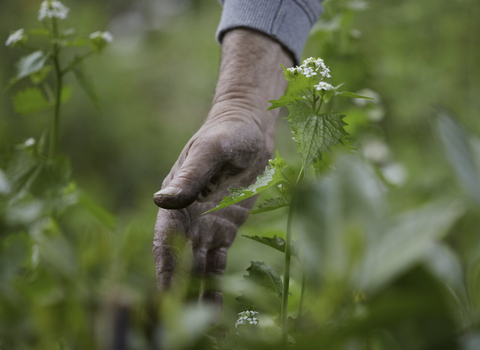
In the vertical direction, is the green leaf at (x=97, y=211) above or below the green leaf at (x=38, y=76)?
below

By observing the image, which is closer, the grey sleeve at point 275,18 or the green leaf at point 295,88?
the green leaf at point 295,88

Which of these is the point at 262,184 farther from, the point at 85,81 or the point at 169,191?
the point at 85,81

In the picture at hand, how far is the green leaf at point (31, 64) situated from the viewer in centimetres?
82

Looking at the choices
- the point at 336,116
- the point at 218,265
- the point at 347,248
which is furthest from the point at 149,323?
the point at 218,265

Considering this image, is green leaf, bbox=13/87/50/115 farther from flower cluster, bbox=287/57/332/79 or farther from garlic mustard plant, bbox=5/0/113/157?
flower cluster, bbox=287/57/332/79

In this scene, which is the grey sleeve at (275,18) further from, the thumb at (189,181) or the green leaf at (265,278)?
the green leaf at (265,278)

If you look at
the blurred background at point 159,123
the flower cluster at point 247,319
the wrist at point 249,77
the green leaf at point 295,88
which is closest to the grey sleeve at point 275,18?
the wrist at point 249,77

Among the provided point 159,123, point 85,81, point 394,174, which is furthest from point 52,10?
point 159,123

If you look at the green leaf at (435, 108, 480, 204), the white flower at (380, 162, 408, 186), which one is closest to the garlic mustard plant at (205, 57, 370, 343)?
the green leaf at (435, 108, 480, 204)

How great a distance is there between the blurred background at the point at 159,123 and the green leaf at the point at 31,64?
0.03 meters

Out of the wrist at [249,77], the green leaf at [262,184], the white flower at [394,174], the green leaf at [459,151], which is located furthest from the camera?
the white flower at [394,174]

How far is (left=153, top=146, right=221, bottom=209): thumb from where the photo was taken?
611 mm

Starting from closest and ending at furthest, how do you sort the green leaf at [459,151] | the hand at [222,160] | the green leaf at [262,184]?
the green leaf at [459,151], the green leaf at [262,184], the hand at [222,160]

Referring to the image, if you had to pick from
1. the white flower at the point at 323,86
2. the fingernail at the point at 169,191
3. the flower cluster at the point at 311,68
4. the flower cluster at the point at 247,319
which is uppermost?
the flower cluster at the point at 311,68
